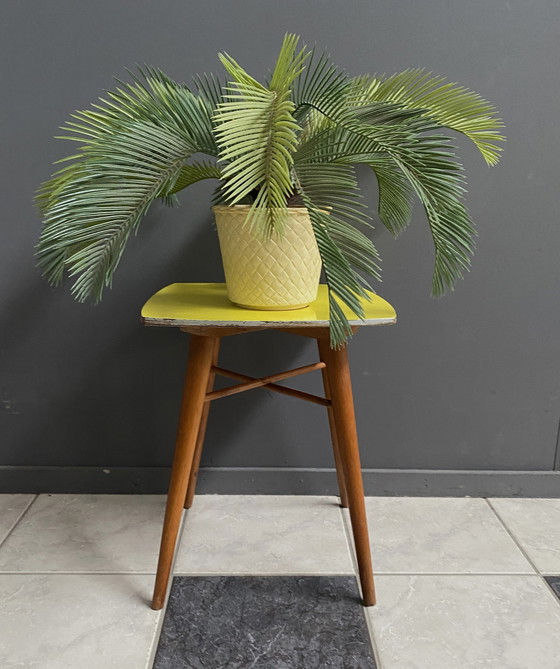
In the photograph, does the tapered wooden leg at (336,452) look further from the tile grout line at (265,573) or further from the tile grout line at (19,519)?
the tile grout line at (19,519)

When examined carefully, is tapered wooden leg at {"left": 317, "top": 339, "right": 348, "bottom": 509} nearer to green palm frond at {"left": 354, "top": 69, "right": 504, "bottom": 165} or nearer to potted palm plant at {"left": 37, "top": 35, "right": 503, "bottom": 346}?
potted palm plant at {"left": 37, "top": 35, "right": 503, "bottom": 346}

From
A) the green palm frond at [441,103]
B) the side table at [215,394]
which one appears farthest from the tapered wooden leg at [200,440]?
the green palm frond at [441,103]

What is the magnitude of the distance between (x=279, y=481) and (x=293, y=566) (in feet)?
1.00

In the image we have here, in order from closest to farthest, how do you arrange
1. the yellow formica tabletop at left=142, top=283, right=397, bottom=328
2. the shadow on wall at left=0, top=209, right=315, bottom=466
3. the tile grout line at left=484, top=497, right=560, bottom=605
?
the yellow formica tabletop at left=142, top=283, right=397, bottom=328 < the tile grout line at left=484, top=497, right=560, bottom=605 < the shadow on wall at left=0, top=209, right=315, bottom=466

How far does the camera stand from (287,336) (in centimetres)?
144

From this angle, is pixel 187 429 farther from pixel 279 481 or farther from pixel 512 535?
pixel 512 535

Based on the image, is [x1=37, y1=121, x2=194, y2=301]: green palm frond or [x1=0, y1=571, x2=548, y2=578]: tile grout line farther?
[x1=0, y1=571, x2=548, y2=578]: tile grout line

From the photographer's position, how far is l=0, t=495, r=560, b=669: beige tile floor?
100 cm

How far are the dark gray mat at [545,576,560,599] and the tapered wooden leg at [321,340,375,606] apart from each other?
1.22ft

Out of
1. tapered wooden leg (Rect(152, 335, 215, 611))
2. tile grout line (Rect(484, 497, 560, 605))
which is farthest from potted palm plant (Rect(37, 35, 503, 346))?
tile grout line (Rect(484, 497, 560, 605))

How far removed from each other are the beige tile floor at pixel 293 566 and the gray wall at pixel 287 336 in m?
0.08

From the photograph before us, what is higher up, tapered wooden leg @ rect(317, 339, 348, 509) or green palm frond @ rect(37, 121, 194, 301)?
green palm frond @ rect(37, 121, 194, 301)

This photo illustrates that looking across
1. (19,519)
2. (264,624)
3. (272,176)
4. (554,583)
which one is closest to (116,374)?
(19,519)

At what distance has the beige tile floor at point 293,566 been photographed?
100cm
